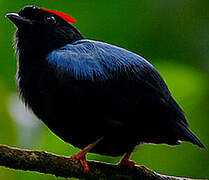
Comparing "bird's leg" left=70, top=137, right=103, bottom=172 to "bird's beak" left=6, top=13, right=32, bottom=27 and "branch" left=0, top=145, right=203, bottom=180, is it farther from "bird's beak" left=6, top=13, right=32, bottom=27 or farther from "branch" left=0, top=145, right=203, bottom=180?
"bird's beak" left=6, top=13, right=32, bottom=27

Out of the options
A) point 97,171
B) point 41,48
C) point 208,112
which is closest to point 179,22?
point 208,112

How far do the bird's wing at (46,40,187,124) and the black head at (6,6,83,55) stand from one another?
0.33 meters

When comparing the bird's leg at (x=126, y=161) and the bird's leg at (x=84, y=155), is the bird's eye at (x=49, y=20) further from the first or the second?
the bird's leg at (x=126, y=161)

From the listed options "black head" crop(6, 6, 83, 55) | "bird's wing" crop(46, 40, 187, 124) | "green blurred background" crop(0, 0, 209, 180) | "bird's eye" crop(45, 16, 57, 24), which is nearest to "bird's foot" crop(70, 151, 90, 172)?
"green blurred background" crop(0, 0, 209, 180)

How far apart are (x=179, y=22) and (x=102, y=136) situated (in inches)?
64.6

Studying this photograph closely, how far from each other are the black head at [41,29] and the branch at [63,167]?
1.02 metres

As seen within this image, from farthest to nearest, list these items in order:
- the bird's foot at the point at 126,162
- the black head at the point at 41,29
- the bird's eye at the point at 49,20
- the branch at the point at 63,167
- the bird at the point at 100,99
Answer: the bird's eye at the point at 49,20 < the black head at the point at 41,29 < the bird's foot at the point at 126,162 < the bird at the point at 100,99 < the branch at the point at 63,167

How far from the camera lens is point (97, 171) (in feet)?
13.9

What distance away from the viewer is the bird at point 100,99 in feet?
13.6

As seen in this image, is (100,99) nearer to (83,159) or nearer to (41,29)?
(83,159)

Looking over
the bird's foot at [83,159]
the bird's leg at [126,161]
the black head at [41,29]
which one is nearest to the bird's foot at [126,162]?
the bird's leg at [126,161]

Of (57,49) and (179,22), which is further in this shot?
(179,22)

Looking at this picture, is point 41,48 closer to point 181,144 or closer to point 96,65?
point 96,65

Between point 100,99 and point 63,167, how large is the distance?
1.77 ft
